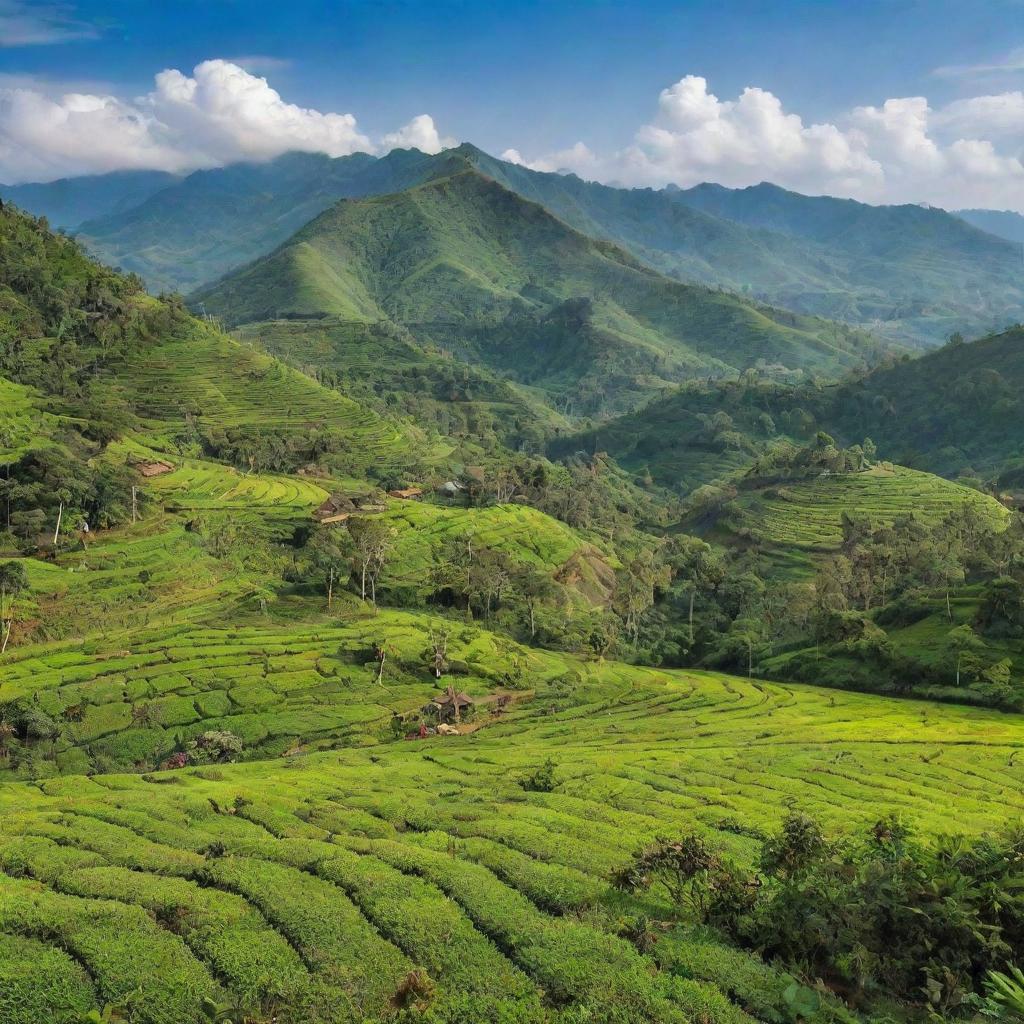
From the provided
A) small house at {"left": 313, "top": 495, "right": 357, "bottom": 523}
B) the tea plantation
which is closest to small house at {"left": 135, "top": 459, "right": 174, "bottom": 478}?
small house at {"left": 313, "top": 495, "right": 357, "bottom": 523}

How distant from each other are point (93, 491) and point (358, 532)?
98.2 ft

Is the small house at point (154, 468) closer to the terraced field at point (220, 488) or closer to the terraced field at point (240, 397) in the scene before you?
the terraced field at point (220, 488)

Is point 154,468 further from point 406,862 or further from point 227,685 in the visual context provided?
point 406,862

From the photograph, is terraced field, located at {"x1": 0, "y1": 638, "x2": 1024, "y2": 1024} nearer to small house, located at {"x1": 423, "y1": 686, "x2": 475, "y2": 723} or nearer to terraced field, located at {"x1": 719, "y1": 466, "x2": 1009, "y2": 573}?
small house, located at {"x1": 423, "y1": 686, "x2": 475, "y2": 723}

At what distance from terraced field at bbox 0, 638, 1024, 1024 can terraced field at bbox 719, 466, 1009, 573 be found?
287ft

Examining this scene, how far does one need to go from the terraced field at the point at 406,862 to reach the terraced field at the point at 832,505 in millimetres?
87420

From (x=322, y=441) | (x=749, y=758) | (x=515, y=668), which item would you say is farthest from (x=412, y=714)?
(x=322, y=441)

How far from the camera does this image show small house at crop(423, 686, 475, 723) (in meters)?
54.1

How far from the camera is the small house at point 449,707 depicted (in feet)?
178

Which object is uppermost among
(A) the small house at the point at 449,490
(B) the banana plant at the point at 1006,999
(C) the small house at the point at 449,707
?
(A) the small house at the point at 449,490

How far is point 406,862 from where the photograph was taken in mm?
20703

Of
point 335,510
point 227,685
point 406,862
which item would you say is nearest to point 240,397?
point 335,510

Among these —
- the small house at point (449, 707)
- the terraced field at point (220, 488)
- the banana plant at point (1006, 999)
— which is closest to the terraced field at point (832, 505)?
the terraced field at point (220, 488)

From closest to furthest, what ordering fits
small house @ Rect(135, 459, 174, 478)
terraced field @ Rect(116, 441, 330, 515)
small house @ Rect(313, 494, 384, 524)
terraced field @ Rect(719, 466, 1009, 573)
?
terraced field @ Rect(116, 441, 330, 515) < small house @ Rect(313, 494, 384, 524) < small house @ Rect(135, 459, 174, 478) < terraced field @ Rect(719, 466, 1009, 573)
